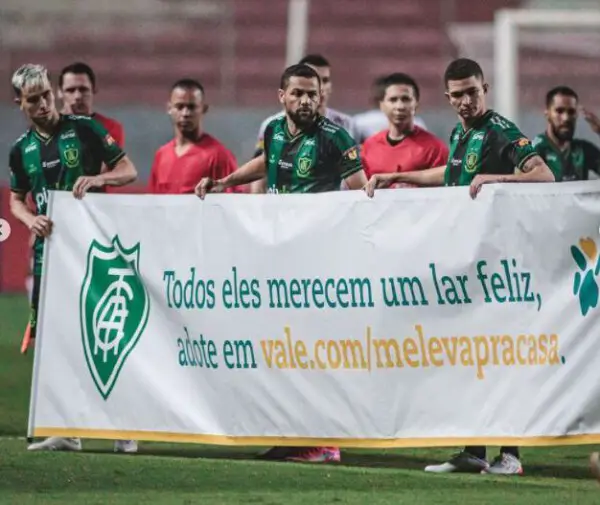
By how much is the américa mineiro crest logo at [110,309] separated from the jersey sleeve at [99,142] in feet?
2.06

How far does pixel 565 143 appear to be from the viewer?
9.50m

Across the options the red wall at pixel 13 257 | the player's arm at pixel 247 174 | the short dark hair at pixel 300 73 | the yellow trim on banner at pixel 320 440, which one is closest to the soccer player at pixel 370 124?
the player's arm at pixel 247 174

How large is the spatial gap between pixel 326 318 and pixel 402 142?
2122 mm

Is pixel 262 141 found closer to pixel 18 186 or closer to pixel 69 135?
pixel 69 135

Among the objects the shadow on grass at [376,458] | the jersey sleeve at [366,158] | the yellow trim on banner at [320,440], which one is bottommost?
the shadow on grass at [376,458]

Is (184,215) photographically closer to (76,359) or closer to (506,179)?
(76,359)

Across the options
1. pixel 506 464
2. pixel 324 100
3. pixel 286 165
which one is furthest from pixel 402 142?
pixel 506 464

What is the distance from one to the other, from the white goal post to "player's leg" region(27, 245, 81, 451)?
8.55 metres

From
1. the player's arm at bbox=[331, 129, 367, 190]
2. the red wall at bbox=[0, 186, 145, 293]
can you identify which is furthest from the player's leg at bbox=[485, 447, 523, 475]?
the red wall at bbox=[0, 186, 145, 293]

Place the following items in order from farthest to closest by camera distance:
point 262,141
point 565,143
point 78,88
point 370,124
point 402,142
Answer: point 370,124
point 565,143
point 78,88
point 402,142
point 262,141

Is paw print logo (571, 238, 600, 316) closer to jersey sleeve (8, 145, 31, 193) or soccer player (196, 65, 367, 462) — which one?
soccer player (196, 65, 367, 462)

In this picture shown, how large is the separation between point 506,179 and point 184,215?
154 centimetres

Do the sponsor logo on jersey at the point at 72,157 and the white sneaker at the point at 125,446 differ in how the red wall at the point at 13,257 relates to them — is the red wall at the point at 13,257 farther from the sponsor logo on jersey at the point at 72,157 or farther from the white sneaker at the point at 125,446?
the white sneaker at the point at 125,446

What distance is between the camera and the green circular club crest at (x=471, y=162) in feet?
22.3
